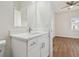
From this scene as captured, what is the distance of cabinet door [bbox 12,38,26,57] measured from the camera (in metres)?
1.04

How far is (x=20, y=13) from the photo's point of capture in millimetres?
1391

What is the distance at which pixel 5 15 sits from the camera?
1.12 m

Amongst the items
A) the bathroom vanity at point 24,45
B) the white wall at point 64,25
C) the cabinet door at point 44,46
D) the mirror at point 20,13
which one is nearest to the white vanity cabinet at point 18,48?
the bathroom vanity at point 24,45

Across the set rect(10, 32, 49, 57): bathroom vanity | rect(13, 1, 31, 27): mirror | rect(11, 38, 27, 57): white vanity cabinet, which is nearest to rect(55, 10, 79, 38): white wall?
rect(10, 32, 49, 57): bathroom vanity

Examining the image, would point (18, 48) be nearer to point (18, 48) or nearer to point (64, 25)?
point (18, 48)

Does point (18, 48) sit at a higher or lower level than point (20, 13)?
lower

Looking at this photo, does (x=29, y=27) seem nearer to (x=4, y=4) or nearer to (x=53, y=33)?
(x=53, y=33)

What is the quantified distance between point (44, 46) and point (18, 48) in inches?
21.3

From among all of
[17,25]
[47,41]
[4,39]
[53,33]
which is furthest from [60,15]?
[4,39]

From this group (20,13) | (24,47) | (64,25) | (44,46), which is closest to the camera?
(24,47)

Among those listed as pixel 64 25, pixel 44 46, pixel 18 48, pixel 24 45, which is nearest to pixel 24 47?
pixel 24 45

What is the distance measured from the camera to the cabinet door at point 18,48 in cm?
104

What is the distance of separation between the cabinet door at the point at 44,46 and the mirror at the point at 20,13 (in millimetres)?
424

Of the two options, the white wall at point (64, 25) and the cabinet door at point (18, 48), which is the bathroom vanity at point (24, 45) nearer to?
the cabinet door at point (18, 48)
